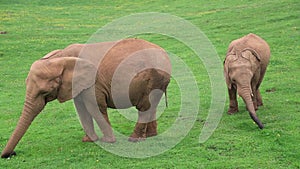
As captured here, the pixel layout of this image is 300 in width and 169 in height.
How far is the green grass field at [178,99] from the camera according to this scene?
11.9 metres

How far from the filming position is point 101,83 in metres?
12.5

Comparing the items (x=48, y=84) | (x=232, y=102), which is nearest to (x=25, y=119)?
(x=48, y=84)

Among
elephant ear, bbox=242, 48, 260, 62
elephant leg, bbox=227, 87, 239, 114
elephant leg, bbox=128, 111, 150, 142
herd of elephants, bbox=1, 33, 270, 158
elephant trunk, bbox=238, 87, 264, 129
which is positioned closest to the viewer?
herd of elephants, bbox=1, 33, 270, 158

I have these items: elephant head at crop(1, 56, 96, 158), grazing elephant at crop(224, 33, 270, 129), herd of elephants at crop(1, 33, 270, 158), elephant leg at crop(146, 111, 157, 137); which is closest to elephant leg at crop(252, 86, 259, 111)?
grazing elephant at crop(224, 33, 270, 129)

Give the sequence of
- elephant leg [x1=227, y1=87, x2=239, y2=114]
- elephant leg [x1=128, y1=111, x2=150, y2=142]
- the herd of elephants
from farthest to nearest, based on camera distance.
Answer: elephant leg [x1=227, y1=87, x2=239, y2=114], elephant leg [x1=128, y1=111, x2=150, y2=142], the herd of elephants

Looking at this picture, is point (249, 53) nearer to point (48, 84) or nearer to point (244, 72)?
point (244, 72)

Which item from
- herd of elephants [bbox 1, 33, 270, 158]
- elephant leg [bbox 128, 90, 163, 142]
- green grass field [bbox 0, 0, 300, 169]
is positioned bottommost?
green grass field [bbox 0, 0, 300, 169]

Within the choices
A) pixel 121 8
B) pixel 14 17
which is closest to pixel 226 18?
pixel 121 8

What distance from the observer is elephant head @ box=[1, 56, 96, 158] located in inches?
→ 461

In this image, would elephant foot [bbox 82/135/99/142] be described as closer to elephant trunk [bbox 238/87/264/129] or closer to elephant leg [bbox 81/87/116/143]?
elephant leg [bbox 81/87/116/143]

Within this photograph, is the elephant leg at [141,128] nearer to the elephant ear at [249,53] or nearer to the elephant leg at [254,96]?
the elephant ear at [249,53]

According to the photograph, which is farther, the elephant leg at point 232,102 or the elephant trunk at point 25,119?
the elephant leg at point 232,102

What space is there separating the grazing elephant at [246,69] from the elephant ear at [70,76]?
13.8ft

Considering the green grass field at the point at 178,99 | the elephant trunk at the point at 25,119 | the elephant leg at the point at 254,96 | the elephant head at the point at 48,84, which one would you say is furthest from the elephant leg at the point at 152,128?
the elephant leg at the point at 254,96
